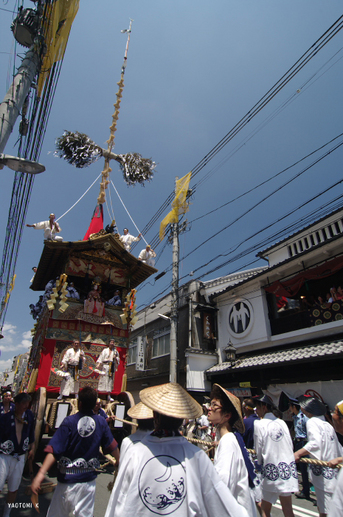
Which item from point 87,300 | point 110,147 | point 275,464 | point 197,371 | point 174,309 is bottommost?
point 275,464

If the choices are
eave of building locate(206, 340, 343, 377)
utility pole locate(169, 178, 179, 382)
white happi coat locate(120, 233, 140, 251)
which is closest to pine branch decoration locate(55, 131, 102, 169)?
white happi coat locate(120, 233, 140, 251)

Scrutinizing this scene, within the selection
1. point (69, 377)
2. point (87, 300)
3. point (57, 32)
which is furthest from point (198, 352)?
point (57, 32)

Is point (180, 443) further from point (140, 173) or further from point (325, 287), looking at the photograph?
point (325, 287)

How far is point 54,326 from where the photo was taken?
738 cm

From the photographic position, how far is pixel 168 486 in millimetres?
1781

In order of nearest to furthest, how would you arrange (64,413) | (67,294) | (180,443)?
(180,443) → (64,413) → (67,294)

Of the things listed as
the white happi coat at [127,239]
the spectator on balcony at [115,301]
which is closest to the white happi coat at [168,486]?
the spectator on balcony at [115,301]

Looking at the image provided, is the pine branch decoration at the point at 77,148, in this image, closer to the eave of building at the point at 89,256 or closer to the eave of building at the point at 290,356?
the eave of building at the point at 89,256

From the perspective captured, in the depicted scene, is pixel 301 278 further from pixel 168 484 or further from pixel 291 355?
pixel 168 484

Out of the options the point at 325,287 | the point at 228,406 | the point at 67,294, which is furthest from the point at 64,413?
the point at 325,287

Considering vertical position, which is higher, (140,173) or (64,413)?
(140,173)

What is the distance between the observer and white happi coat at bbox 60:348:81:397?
21.6 feet

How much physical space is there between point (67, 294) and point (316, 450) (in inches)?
268

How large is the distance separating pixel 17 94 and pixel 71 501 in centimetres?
581
